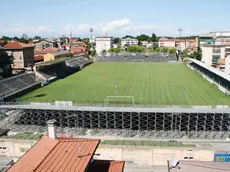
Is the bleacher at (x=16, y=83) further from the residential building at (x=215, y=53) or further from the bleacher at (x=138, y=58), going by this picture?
the residential building at (x=215, y=53)

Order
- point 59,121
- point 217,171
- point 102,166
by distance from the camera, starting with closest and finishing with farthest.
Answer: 1. point 102,166
2. point 217,171
3. point 59,121

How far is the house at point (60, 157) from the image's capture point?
8.26 metres

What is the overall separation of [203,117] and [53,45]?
89862 mm

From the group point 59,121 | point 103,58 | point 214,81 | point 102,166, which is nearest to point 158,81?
point 214,81

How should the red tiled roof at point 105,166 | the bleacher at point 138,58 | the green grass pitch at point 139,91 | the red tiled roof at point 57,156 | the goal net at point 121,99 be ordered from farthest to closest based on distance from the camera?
the bleacher at point 138,58
the green grass pitch at point 139,91
the goal net at point 121,99
the red tiled roof at point 105,166
the red tiled roof at point 57,156

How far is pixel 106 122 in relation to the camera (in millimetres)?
22016

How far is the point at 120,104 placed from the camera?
26703 mm

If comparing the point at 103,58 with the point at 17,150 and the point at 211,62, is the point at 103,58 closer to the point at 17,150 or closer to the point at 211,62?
the point at 211,62

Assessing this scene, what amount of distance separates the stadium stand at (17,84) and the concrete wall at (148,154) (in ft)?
65.2

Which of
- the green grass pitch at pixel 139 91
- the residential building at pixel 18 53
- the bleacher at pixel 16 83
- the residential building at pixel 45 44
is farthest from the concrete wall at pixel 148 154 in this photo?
the residential building at pixel 45 44

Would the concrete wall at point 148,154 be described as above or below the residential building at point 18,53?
below

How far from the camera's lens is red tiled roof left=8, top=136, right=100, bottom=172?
823 centimetres

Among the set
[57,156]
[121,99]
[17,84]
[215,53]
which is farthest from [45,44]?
[57,156]

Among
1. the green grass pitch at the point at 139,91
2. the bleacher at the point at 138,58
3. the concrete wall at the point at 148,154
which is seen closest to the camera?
the concrete wall at the point at 148,154
